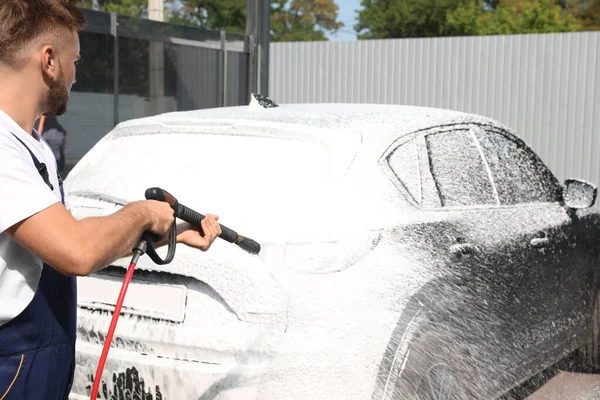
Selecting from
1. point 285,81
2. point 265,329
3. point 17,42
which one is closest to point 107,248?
point 17,42

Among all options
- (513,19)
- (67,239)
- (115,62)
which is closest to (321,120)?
(67,239)

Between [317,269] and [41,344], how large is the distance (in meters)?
1.35

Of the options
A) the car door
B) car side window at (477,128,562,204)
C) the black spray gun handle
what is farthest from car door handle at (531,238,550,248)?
the black spray gun handle

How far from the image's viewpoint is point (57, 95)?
1.94m

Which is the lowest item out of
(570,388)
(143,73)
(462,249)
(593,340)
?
(570,388)

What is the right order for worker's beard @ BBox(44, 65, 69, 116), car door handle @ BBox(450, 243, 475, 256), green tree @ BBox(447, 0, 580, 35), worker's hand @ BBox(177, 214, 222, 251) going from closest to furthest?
worker's beard @ BBox(44, 65, 69, 116) < worker's hand @ BBox(177, 214, 222, 251) < car door handle @ BBox(450, 243, 475, 256) < green tree @ BBox(447, 0, 580, 35)

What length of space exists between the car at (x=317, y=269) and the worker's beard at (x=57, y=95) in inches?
48.7

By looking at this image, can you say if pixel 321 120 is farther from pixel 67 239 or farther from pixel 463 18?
pixel 463 18

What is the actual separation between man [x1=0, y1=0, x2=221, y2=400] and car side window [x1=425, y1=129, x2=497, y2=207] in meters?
2.10

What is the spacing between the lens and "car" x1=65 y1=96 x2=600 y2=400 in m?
3.04

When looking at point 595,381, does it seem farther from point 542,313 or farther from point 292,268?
point 292,268

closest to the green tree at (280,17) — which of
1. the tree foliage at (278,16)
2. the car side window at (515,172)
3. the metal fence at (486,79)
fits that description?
the tree foliage at (278,16)

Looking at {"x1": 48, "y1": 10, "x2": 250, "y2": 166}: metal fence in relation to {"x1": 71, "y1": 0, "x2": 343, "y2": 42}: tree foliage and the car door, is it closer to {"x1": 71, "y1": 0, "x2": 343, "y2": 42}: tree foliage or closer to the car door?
the car door

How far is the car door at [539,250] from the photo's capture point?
13.5 feet
